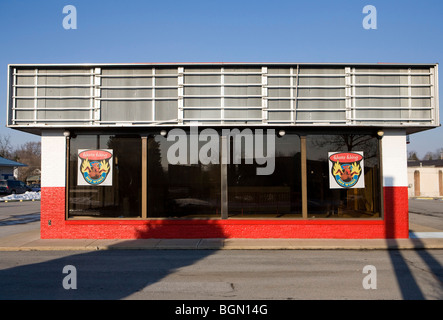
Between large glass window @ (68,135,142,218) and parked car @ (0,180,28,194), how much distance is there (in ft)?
135

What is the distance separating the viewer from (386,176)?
1377 centimetres

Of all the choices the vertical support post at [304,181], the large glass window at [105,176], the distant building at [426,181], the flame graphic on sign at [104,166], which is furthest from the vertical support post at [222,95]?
the distant building at [426,181]


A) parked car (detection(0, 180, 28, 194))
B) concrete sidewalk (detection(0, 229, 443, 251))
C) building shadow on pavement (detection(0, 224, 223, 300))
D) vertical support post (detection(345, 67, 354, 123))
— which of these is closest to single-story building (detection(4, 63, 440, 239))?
vertical support post (detection(345, 67, 354, 123))

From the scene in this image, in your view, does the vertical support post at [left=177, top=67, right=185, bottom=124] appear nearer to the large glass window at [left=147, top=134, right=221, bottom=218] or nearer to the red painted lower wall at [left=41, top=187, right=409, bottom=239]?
the large glass window at [left=147, top=134, right=221, bottom=218]

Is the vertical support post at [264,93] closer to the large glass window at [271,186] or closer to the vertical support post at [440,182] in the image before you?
the large glass window at [271,186]

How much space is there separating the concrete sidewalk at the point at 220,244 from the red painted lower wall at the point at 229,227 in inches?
15.3

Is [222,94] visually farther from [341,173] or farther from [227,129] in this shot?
[341,173]

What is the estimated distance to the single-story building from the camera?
13539 mm

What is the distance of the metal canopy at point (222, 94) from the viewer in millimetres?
13516

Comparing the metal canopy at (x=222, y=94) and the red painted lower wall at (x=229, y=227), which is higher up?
the metal canopy at (x=222, y=94)

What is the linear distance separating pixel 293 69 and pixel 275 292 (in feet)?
29.4
